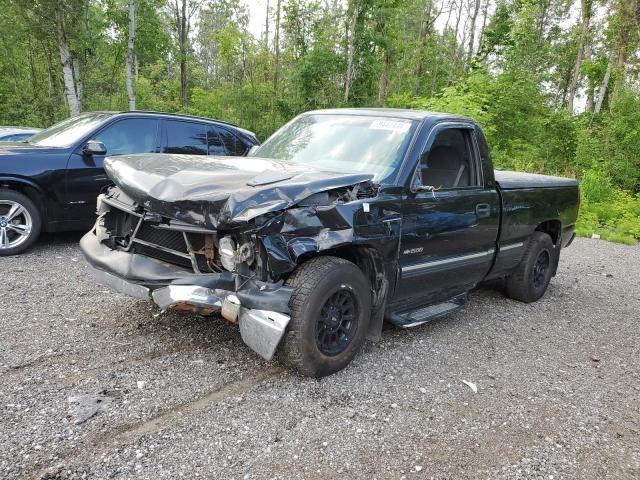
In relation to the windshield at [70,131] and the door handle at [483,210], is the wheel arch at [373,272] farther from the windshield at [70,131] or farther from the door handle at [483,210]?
the windshield at [70,131]

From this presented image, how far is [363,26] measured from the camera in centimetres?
1781

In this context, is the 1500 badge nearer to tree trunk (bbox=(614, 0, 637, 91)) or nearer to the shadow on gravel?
the shadow on gravel

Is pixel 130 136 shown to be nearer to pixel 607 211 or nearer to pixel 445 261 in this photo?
pixel 445 261

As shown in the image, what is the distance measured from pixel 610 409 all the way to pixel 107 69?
21.4 m

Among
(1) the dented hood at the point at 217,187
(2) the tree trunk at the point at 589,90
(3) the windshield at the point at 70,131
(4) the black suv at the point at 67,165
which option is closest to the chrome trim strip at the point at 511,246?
(1) the dented hood at the point at 217,187

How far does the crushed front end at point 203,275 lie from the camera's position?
9.74ft

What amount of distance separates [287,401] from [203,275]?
963mm

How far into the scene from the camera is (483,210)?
4.52 m

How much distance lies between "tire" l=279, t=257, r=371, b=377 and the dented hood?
516 mm

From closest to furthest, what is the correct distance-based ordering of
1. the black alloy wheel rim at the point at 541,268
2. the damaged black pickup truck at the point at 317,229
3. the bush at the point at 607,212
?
the damaged black pickup truck at the point at 317,229
the black alloy wheel rim at the point at 541,268
the bush at the point at 607,212

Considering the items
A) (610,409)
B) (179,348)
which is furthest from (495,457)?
(179,348)

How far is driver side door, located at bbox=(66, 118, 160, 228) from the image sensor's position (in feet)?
19.5

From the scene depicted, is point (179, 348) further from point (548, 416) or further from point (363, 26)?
point (363, 26)

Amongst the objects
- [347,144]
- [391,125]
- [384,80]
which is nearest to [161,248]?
[347,144]
